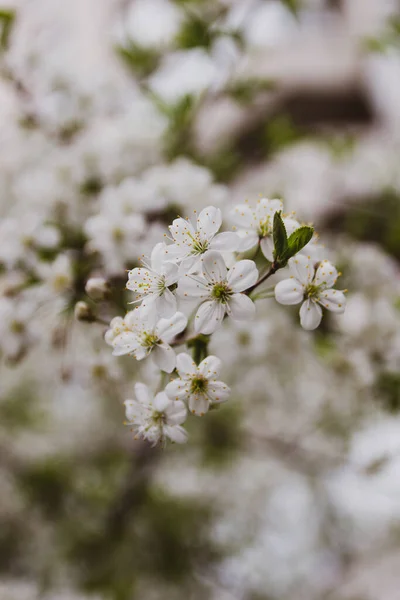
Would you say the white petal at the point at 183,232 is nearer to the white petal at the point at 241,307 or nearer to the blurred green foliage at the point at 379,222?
the white petal at the point at 241,307

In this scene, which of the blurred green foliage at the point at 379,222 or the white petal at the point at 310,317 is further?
the blurred green foliage at the point at 379,222

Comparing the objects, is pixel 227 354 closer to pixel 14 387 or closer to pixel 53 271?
pixel 53 271

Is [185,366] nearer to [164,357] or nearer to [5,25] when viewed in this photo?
[164,357]

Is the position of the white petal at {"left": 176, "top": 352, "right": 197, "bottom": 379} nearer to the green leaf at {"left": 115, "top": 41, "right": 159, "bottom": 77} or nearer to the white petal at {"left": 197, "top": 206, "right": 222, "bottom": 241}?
the white petal at {"left": 197, "top": 206, "right": 222, "bottom": 241}

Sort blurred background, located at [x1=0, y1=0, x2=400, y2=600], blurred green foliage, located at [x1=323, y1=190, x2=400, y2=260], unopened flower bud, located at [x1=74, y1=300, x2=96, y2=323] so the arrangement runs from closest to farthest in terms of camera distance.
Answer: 1. unopened flower bud, located at [x1=74, y1=300, x2=96, y2=323]
2. blurred background, located at [x1=0, y1=0, x2=400, y2=600]
3. blurred green foliage, located at [x1=323, y1=190, x2=400, y2=260]

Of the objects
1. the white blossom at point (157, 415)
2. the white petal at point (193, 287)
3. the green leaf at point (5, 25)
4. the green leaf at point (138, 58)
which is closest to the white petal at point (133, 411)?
the white blossom at point (157, 415)

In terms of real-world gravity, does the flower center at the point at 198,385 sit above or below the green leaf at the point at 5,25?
below

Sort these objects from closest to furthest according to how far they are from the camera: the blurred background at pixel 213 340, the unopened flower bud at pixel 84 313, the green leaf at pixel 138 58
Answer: the unopened flower bud at pixel 84 313
the blurred background at pixel 213 340
the green leaf at pixel 138 58

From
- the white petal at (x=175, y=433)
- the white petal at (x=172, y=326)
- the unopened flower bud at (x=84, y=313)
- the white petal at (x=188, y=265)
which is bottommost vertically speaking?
the white petal at (x=175, y=433)

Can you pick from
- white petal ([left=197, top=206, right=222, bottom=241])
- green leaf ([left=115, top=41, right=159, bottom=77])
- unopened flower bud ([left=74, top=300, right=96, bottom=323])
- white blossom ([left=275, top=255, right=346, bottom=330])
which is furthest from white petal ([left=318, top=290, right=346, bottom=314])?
green leaf ([left=115, top=41, right=159, bottom=77])
